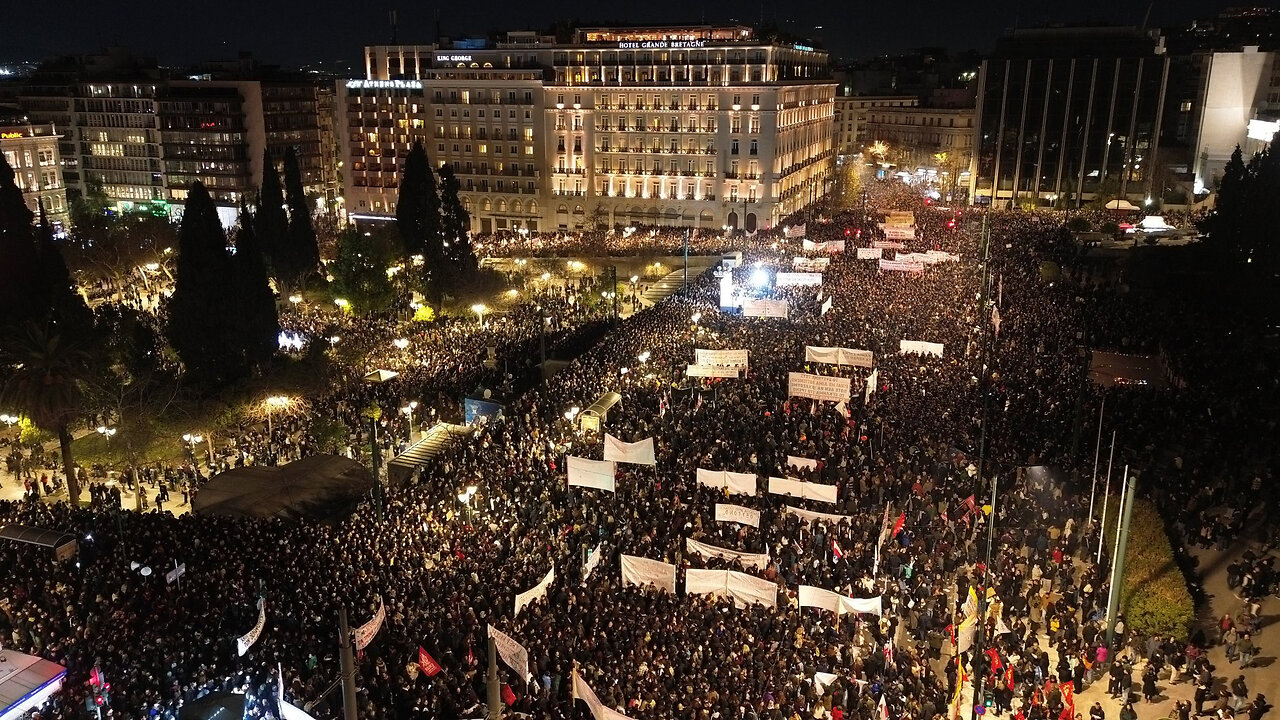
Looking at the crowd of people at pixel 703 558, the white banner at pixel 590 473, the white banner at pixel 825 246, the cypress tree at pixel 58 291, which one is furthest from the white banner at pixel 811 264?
the cypress tree at pixel 58 291

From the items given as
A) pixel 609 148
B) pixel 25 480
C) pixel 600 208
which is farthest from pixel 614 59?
pixel 25 480

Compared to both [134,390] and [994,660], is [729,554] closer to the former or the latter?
[994,660]

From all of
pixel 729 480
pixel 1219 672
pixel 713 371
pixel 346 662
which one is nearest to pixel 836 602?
pixel 729 480

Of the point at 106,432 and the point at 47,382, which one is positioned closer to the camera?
the point at 47,382

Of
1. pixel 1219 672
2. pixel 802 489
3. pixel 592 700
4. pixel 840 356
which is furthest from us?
pixel 840 356

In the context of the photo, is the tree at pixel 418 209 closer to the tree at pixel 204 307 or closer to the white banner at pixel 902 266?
the tree at pixel 204 307

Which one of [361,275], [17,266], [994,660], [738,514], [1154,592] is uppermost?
[17,266]

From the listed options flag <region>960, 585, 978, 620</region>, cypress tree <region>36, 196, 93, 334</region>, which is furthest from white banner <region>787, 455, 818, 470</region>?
cypress tree <region>36, 196, 93, 334</region>
